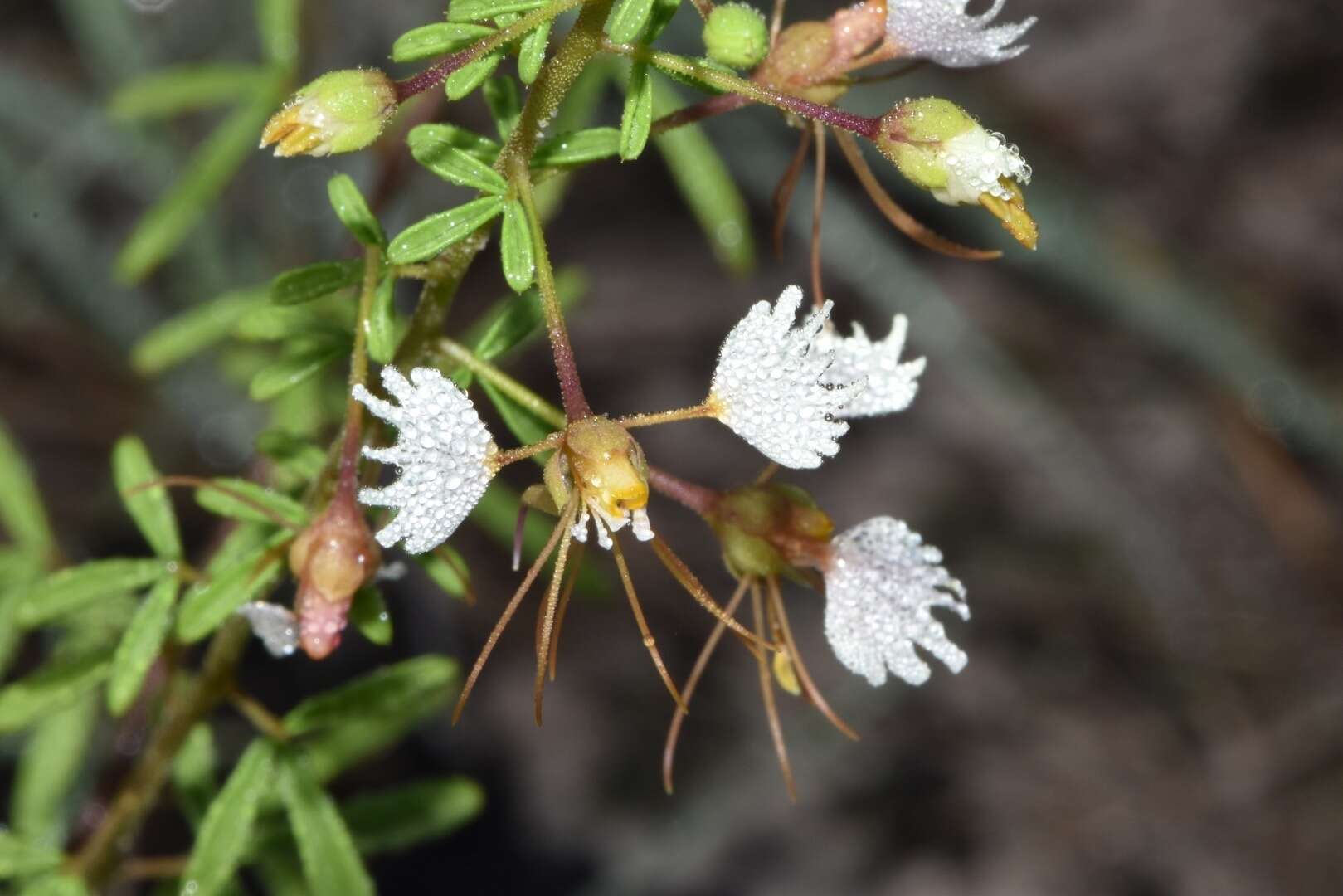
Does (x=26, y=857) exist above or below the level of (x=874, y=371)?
below

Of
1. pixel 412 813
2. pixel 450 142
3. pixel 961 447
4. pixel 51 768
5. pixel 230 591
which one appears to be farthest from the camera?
pixel 961 447

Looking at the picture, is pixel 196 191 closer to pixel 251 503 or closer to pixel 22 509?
pixel 22 509

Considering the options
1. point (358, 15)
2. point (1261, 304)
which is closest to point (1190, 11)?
point (1261, 304)

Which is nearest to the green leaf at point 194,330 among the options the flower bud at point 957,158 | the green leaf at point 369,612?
the green leaf at point 369,612

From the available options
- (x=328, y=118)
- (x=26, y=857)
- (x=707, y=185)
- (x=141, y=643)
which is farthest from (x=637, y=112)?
(x=26, y=857)

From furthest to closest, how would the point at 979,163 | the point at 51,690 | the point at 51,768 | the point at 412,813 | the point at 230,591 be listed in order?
the point at 51,768 < the point at 412,813 < the point at 51,690 < the point at 230,591 < the point at 979,163

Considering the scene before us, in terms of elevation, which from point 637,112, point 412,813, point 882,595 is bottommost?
point 412,813

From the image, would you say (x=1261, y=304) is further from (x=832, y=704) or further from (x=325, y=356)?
(x=325, y=356)
